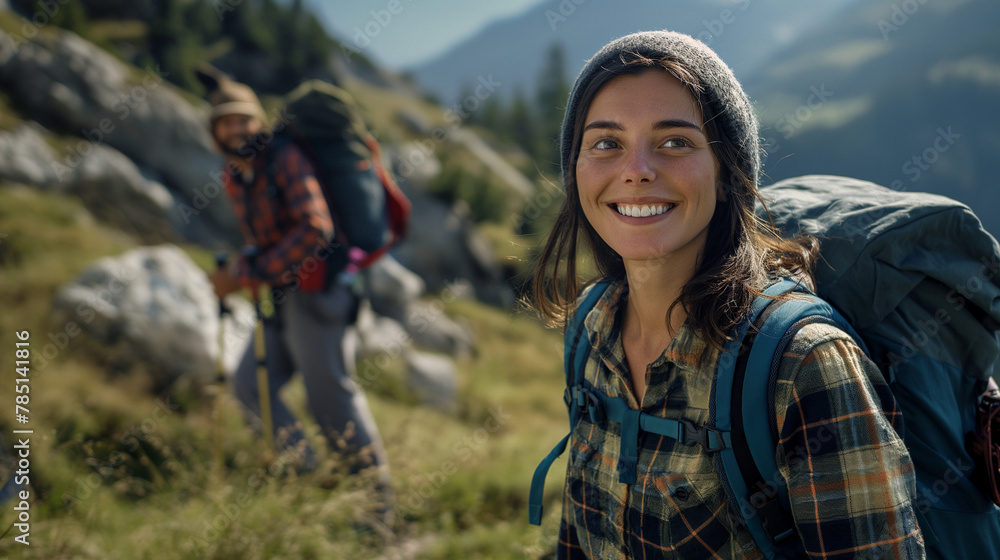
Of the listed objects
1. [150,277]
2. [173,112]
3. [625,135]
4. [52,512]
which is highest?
[173,112]

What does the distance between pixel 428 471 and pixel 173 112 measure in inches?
597

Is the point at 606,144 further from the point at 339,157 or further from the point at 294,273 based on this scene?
the point at 339,157

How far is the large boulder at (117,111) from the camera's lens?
13.8 m

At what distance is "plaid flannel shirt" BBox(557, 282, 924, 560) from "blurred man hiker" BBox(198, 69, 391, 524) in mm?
2277

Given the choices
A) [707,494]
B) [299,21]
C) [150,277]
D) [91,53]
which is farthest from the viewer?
[299,21]

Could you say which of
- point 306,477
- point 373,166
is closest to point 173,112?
point 373,166

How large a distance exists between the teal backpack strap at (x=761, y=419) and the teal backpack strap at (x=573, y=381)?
1.85ft

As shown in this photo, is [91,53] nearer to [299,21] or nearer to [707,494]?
[299,21]

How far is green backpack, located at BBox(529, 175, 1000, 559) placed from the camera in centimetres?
132

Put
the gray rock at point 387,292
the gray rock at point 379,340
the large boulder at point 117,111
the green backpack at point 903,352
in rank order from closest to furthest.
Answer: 1. the green backpack at point 903,352
2. the gray rock at point 379,340
3. the large boulder at point 117,111
4. the gray rock at point 387,292

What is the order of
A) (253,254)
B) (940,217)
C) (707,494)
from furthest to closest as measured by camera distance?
(253,254), (940,217), (707,494)

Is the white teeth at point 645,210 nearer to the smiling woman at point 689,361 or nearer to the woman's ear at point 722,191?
the smiling woman at point 689,361

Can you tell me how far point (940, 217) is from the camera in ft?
5.00

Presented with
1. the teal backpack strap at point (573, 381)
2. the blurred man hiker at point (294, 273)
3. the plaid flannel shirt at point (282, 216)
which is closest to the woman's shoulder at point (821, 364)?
the teal backpack strap at point (573, 381)
